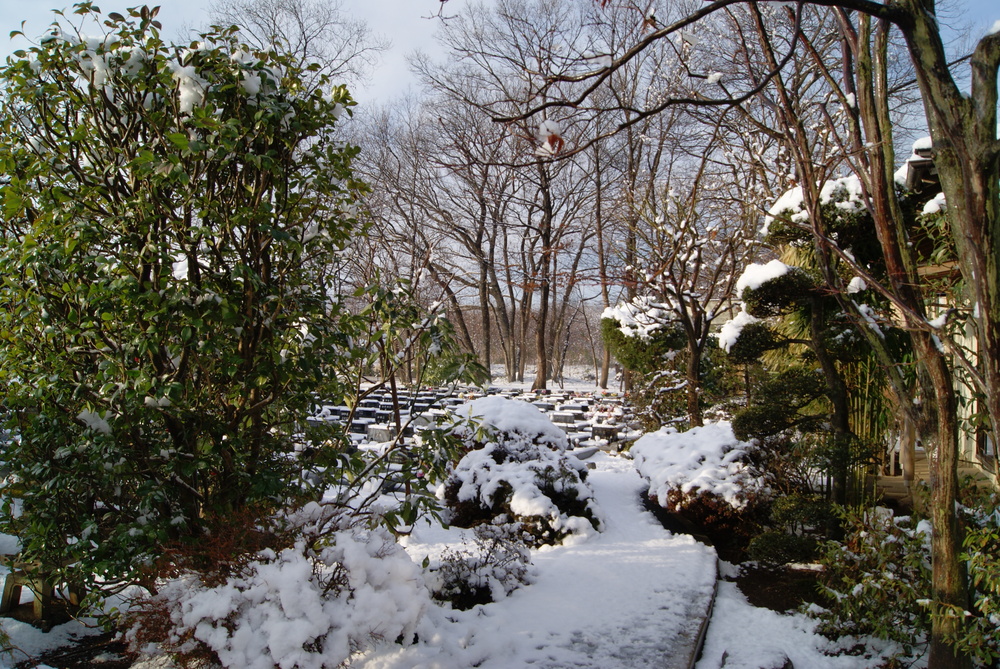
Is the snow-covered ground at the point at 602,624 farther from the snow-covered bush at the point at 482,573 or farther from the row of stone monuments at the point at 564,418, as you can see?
the row of stone monuments at the point at 564,418

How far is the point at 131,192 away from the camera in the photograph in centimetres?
304

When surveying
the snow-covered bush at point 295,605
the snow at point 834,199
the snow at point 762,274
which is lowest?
the snow-covered bush at point 295,605

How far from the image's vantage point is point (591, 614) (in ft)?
13.4

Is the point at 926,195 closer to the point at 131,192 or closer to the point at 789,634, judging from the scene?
the point at 789,634

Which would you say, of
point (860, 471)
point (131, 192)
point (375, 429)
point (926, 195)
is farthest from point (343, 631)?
point (375, 429)

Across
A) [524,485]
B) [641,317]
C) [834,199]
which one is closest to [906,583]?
[524,485]

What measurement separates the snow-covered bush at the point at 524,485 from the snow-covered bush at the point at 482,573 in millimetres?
756

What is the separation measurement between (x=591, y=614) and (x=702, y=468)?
7.97 ft

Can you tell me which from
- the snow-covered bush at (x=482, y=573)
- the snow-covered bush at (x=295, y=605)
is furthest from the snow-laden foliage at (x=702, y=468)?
the snow-covered bush at (x=295, y=605)

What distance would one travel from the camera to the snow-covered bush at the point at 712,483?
5637mm

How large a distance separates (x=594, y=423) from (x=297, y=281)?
33.4 feet

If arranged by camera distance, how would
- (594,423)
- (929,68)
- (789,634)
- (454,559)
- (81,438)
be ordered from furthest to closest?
(594,423), (454,559), (789,634), (81,438), (929,68)

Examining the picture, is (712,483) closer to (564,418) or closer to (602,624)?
(602,624)

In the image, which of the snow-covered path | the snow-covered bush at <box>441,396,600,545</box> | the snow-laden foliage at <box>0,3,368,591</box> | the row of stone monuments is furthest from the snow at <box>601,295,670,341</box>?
the snow-laden foliage at <box>0,3,368,591</box>
